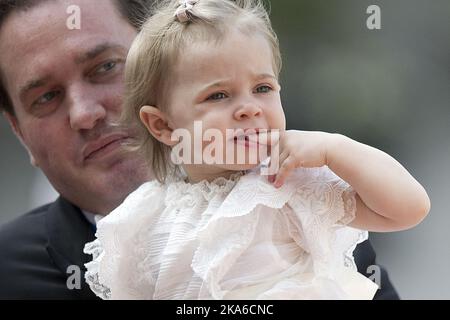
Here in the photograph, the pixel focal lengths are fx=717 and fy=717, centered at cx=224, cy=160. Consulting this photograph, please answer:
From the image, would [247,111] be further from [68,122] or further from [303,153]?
[68,122]

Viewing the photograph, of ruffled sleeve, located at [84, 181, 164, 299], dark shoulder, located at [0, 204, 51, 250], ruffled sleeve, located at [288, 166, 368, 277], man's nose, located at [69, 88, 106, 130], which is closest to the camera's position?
ruffled sleeve, located at [288, 166, 368, 277]

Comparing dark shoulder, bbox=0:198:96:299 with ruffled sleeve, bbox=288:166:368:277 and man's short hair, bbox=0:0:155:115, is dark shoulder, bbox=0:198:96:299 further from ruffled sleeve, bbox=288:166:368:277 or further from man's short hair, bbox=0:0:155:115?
ruffled sleeve, bbox=288:166:368:277

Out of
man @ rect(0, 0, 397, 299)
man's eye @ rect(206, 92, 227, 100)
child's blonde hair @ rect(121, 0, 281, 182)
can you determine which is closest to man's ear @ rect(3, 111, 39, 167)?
man @ rect(0, 0, 397, 299)

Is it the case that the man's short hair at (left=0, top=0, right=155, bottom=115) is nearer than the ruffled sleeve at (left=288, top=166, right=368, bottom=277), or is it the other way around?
the ruffled sleeve at (left=288, top=166, right=368, bottom=277)

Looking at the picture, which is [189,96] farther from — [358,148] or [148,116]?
[358,148]

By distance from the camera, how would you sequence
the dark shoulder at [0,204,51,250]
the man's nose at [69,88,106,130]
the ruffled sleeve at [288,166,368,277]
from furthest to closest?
the dark shoulder at [0,204,51,250] → the man's nose at [69,88,106,130] → the ruffled sleeve at [288,166,368,277]

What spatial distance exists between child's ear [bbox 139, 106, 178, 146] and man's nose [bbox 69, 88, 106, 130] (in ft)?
0.86

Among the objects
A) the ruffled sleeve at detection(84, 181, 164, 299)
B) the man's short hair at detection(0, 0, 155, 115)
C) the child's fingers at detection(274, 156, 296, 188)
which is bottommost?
the ruffled sleeve at detection(84, 181, 164, 299)

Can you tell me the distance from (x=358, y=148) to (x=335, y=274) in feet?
0.57

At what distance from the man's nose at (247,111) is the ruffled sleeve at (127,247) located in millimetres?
188

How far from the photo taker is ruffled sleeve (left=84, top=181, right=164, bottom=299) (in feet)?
3.34

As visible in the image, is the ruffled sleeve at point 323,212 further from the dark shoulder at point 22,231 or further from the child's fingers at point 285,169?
the dark shoulder at point 22,231

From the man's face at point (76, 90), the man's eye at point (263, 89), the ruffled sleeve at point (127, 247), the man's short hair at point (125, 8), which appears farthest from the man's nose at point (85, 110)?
the man's eye at point (263, 89)

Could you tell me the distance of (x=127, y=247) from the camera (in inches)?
40.1
